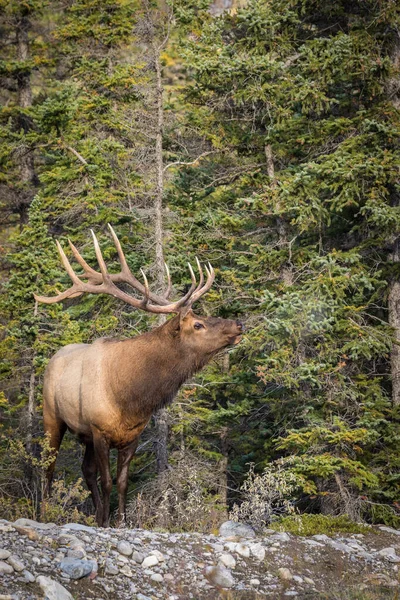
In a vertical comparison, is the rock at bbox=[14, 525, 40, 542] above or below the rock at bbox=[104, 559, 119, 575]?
above

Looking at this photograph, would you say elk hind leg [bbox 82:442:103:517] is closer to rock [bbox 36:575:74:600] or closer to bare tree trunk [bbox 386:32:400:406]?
rock [bbox 36:575:74:600]

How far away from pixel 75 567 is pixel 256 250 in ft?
23.8

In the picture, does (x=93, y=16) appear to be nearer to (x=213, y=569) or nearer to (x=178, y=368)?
(x=178, y=368)

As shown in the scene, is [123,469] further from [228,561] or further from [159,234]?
[159,234]

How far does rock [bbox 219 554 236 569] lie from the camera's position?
660cm

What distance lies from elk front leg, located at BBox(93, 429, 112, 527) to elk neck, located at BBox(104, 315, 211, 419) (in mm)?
483

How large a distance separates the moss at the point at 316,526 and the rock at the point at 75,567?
3113mm

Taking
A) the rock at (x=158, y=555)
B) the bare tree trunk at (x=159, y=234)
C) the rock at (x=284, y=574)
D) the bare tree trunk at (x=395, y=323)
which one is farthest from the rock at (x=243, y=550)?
the bare tree trunk at (x=159, y=234)

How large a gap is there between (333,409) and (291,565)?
452cm

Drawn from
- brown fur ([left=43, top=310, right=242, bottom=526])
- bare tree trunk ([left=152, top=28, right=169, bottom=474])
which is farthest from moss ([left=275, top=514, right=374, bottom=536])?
bare tree trunk ([left=152, top=28, right=169, bottom=474])

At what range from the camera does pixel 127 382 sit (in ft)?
29.6

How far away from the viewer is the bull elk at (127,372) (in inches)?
351

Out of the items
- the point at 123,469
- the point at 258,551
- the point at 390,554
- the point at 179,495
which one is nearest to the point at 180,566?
the point at 258,551

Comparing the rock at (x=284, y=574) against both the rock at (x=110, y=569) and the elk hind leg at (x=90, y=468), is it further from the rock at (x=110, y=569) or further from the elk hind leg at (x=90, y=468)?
the elk hind leg at (x=90, y=468)
